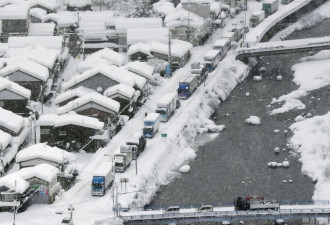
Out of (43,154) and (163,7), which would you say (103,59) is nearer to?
(43,154)

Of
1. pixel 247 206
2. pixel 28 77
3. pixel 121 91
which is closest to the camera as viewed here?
pixel 247 206

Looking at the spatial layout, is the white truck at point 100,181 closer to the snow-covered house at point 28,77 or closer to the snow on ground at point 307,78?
the snow-covered house at point 28,77

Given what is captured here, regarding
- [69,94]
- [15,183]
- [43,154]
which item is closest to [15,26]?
[69,94]

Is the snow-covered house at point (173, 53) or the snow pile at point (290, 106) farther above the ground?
the snow-covered house at point (173, 53)

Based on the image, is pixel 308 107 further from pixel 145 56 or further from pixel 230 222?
pixel 230 222

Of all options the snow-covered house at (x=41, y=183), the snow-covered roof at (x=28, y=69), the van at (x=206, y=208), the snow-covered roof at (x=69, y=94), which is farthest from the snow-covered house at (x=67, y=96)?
the van at (x=206, y=208)

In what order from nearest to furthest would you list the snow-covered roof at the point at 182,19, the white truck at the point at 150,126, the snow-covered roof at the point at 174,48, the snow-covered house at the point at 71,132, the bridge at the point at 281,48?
1. the snow-covered house at the point at 71,132
2. the white truck at the point at 150,126
3. the snow-covered roof at the point at 174,48
4. the bridge at the point at 281,48
5. the snow-covered roof at the point at 182,19

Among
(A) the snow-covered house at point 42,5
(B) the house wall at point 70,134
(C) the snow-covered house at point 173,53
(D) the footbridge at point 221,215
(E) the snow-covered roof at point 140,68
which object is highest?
(A) the snow-covered house at point 42,5
